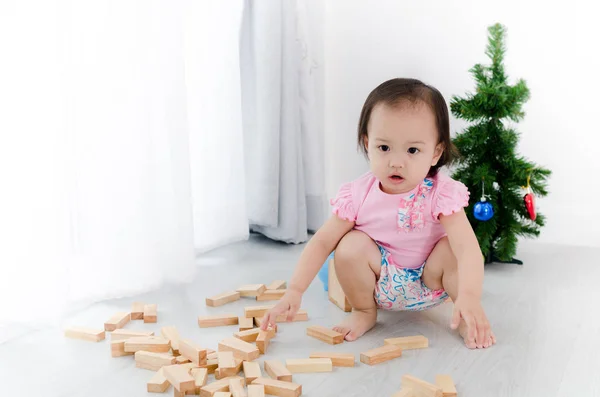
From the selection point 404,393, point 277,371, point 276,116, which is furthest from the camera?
point 276,116

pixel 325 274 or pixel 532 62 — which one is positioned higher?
pixel 532 62

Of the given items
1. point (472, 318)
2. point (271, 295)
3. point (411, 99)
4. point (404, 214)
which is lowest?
point (271, 295)

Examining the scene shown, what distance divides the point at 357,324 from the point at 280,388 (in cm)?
37

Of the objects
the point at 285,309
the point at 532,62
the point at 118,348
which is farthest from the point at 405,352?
the point at 532,62

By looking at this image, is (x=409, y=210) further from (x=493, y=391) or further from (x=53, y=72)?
(x=53, y=72)

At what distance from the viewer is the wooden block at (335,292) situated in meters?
1.73

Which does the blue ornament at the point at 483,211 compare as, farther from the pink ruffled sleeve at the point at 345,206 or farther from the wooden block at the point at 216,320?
the wooden block at the point at 216,320

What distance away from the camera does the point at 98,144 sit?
176cm

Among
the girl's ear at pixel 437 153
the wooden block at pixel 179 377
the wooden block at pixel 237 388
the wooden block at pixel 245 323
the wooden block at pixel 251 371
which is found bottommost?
the wooden block at pixel 245 323

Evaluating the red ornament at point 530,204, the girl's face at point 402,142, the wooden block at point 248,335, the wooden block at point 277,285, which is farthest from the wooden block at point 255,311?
the red ornament at point 530,204

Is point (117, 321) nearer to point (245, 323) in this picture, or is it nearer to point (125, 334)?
point (125, 334)

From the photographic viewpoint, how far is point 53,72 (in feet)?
5.24

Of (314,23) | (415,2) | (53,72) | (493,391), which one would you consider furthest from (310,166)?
(493,391)

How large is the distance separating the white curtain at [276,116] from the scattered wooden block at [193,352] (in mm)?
1017
